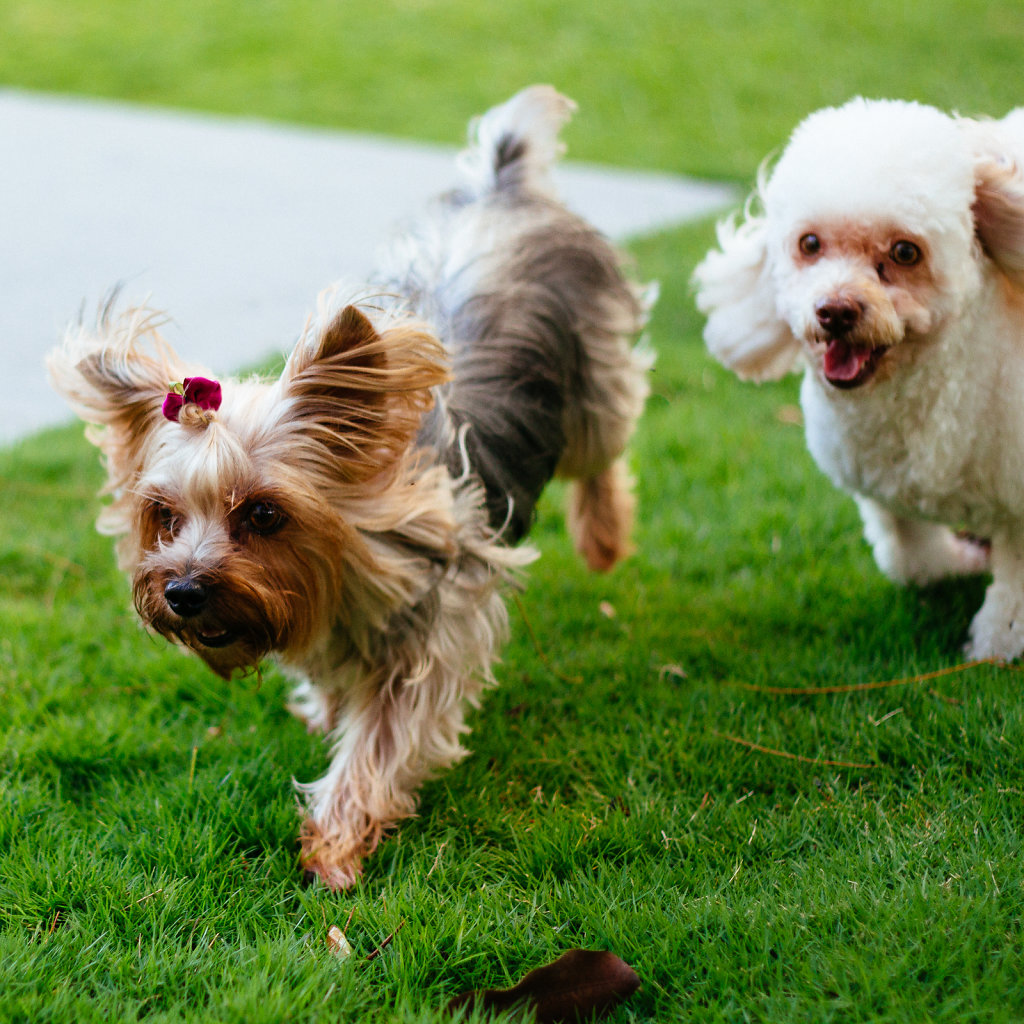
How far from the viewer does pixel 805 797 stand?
3.12m

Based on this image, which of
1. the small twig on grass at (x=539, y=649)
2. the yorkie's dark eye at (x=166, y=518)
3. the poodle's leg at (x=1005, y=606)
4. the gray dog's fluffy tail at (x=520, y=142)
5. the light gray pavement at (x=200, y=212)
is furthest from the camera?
the light gray pavement at (x=200, y=212)

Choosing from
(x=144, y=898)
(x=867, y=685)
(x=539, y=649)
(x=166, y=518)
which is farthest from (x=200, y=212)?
(x=144, y=898)

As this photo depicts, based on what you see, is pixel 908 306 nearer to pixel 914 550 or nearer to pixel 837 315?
pixel 837 315

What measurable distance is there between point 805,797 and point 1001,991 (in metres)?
0.90

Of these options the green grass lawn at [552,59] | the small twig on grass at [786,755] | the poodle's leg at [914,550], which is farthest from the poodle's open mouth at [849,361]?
the green grass lawn at [552,59]

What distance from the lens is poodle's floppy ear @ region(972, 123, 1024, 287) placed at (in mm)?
3025

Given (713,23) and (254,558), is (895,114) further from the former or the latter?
(713,23)

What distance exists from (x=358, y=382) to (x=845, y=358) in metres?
1.33

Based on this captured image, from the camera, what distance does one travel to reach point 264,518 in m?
2.81

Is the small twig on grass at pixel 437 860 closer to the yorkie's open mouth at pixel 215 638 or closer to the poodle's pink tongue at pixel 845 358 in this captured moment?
the yorkie's open mouth at pixel 215 638

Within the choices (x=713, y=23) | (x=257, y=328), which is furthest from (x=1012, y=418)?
(x=713, y=23)

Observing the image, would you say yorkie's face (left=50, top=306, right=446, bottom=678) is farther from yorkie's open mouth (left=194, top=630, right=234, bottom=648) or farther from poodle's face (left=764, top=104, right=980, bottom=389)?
A: poodle's face (left=764, top=104, right=980, bottom=389)

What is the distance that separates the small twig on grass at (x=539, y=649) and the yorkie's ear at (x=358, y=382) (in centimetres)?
112

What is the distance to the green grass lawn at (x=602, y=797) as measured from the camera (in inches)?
96.7
